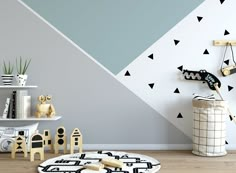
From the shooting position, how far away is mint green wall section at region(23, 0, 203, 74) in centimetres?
258

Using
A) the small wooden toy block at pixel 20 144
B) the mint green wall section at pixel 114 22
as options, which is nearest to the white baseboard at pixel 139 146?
the small wooden toy block at pixel 20 144

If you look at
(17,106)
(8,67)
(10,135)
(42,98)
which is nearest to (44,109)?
(42,98)

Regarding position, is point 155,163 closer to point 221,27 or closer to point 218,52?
point 218,52

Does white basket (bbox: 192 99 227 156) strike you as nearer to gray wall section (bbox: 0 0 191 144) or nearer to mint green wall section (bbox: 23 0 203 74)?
gray wall section (bbox: 0 0 191 144)

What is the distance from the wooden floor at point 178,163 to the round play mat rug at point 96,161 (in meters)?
0.07

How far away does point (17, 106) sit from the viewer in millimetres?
2480

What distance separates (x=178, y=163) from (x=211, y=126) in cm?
38

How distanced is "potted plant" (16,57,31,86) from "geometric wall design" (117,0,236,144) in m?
0.72

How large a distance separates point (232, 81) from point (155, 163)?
95 centimetres

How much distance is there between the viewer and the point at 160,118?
2609 mm

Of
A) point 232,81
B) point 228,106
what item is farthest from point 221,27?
point 228,106

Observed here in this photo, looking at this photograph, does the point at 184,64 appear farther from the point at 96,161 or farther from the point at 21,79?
the point at 21,79

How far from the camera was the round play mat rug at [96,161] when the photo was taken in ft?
6.47

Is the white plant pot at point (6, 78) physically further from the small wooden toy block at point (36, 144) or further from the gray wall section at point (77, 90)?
the small wooden toy block at point (36, 144)
